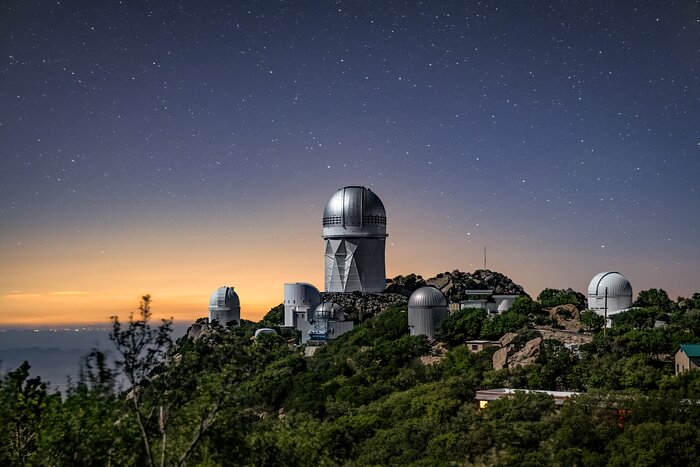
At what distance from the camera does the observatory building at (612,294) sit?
210 feet

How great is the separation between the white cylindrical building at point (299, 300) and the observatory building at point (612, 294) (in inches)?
1121

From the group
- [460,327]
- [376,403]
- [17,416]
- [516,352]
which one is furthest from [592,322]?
[17,416]

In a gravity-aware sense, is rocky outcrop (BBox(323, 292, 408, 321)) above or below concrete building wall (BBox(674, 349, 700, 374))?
above

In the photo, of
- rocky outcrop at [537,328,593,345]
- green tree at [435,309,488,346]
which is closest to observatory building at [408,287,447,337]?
green tree at [435,309,488,346]

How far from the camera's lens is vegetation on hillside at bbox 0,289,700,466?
65.5 ft

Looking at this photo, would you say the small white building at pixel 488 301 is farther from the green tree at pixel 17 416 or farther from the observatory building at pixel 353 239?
the green tree at pixel 17 416

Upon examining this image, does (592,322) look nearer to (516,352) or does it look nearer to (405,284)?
(516,352)

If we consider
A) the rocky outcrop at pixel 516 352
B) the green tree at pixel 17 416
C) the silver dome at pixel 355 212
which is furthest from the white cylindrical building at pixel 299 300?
the green tree at pixel 17 416

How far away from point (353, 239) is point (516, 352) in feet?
119

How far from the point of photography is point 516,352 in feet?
162

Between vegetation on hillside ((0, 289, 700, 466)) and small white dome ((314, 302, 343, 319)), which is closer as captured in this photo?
vegetation on hillside ((0, 289, 700, 466))

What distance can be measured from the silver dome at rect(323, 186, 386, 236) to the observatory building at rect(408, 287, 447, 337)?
23198mm

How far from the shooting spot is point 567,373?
45.2 m

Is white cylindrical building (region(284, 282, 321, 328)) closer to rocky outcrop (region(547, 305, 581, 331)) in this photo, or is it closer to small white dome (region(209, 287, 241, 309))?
small white dome (region(209, 287, 241, 309))
